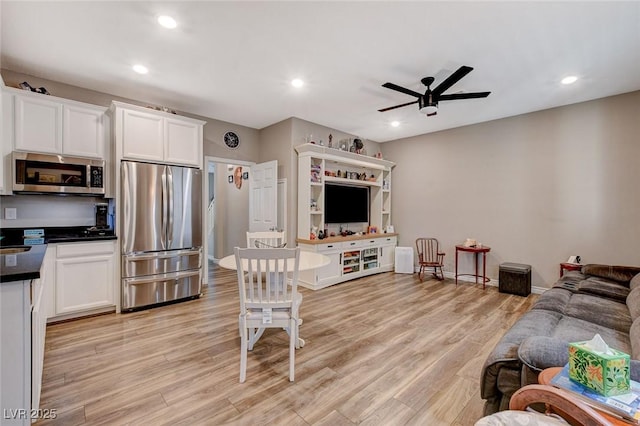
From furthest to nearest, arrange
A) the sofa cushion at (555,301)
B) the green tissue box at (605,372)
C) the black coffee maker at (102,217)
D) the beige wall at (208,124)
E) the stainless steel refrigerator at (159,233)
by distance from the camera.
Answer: the black coffee maker at (102,217), the stainless steel refrigerator at (159,233), the beige wall at (208,124), the sofa cushion at (555,301), the green tissue box at (605,372)

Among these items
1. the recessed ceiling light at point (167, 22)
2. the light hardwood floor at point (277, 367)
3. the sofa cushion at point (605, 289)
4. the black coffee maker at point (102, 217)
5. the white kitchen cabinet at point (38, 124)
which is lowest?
the light hardwood floor at point (277, 367)

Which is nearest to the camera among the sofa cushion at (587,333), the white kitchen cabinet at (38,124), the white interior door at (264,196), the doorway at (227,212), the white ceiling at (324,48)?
the sofa cushion at (587,333)

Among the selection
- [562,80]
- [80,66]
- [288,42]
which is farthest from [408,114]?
[80,66]

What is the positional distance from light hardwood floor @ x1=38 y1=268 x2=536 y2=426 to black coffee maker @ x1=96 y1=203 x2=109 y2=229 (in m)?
1.11

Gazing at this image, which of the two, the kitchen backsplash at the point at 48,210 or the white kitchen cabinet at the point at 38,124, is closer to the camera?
the white kitchen cabinet at the point at 38,124

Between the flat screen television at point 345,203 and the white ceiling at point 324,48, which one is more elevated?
the white ceiling at point 324,48

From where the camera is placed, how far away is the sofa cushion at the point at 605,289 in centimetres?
262

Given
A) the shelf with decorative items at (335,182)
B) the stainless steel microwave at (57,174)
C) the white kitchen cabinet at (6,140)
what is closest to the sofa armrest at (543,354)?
the shelf with decorative items at (335,182)

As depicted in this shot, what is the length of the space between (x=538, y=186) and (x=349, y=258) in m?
3.17

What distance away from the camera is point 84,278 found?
3174 mm

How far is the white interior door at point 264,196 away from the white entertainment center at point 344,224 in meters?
0.44

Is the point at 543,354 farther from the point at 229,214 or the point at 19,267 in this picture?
the point at 229,214

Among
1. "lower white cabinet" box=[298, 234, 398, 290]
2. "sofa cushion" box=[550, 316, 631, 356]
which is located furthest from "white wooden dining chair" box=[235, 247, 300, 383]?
"lower white cabinet" box=[298, 234, 398, 290]

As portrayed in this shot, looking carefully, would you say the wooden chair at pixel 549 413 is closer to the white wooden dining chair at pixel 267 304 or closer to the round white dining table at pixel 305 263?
the white wooden dining chair at pixel 267 304
